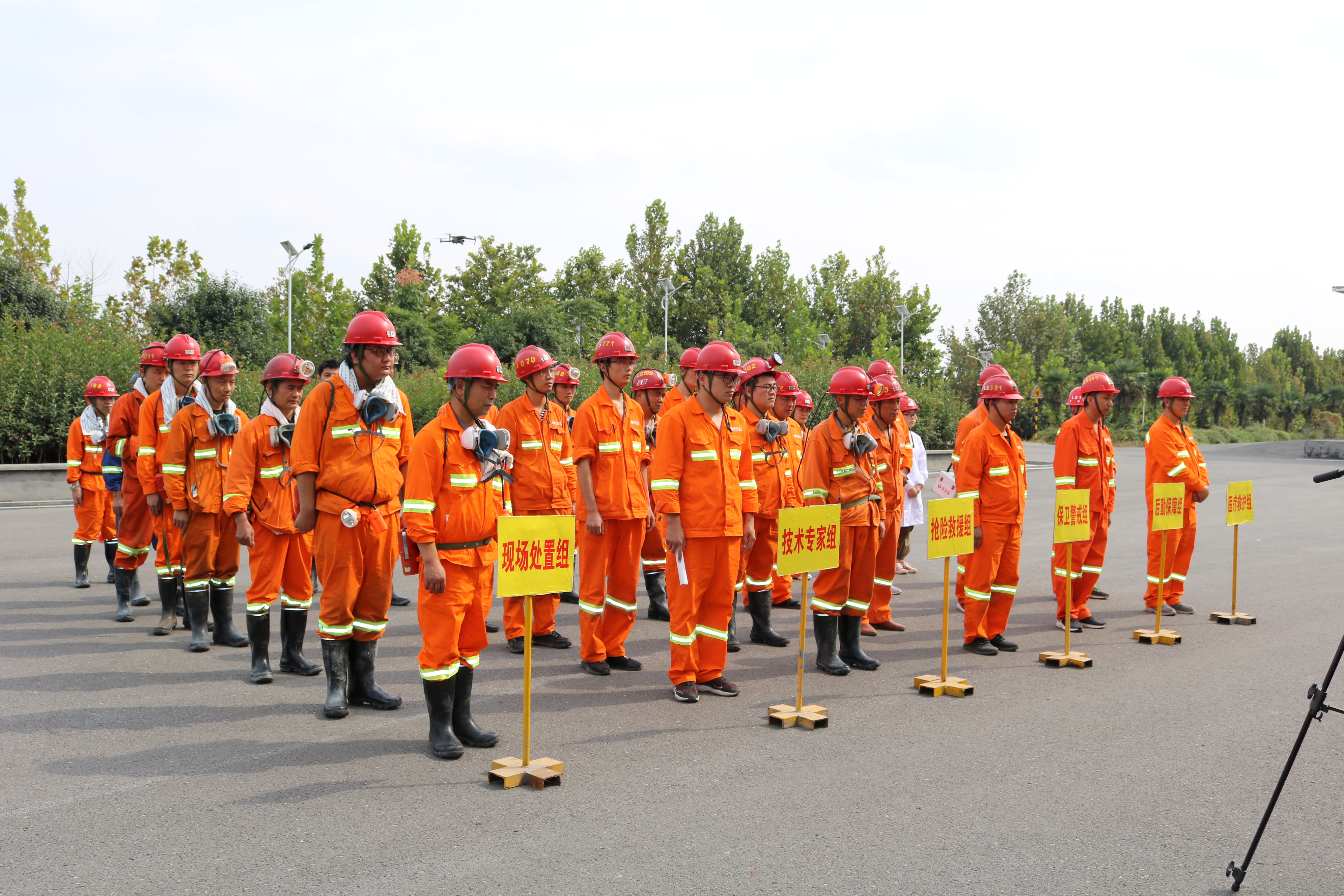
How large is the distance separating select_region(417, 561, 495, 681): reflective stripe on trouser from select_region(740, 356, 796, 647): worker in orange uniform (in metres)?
3.06

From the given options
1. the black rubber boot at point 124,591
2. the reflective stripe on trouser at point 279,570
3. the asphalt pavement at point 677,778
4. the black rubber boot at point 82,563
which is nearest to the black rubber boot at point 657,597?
the asphalt pavement at point 677,778

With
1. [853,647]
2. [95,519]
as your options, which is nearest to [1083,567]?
[853,647]

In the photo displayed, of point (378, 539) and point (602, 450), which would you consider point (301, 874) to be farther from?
point (602, 450)

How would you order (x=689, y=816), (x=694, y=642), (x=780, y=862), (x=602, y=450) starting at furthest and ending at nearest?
(x=602, y=450) → (x=694, y=642) → (x=689, y=816) → (x=780, y=862)

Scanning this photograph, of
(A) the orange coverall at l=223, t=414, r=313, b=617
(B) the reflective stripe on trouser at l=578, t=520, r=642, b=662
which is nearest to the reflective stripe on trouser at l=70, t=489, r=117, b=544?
(A) the orange coverall at l=223, t=414, r=313, b=617

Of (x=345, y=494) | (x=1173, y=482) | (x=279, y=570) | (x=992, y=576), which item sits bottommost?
(x=992, y=576)

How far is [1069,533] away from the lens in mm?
7887

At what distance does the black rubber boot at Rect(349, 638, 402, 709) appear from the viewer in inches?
245

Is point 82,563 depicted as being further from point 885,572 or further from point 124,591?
point 885,572

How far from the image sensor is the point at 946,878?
390cm

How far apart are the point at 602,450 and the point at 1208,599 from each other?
739 cm

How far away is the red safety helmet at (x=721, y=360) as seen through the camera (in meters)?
6.64

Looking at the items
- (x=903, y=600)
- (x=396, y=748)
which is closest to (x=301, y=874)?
(x=396, y=748)

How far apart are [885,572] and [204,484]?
5.87m
